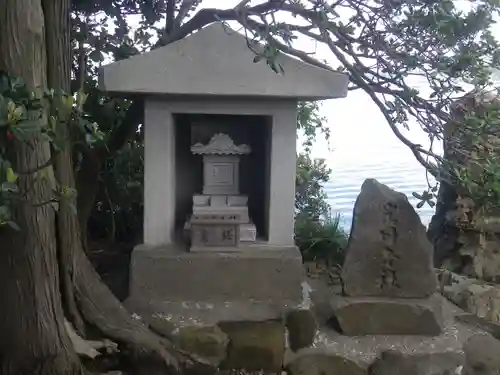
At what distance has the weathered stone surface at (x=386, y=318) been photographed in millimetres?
3426

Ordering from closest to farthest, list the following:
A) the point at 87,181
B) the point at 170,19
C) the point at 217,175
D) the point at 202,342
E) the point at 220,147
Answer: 1. the point at 202,342
2. the point at 220,147
3. the point at 217,175
4. the point at 87,181
5. the point at 170,19

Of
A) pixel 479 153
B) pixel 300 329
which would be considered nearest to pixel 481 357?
pixel 300 329

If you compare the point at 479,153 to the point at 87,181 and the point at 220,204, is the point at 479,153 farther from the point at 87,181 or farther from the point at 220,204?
the point at 87,181

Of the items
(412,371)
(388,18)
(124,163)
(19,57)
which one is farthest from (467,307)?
(19,57)

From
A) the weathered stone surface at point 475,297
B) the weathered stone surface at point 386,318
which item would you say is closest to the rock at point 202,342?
the weathered stone surface at point 386,318

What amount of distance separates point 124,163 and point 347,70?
2.13 meters

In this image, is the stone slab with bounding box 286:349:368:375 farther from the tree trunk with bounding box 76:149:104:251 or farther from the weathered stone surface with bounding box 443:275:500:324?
the tree trunk with bounding box 76:149:104:251

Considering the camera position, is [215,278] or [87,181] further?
[87,181]

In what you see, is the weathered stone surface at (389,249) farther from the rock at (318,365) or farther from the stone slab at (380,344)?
the rock at (318,365)

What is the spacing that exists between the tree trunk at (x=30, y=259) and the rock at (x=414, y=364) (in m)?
1.60

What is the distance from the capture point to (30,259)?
2.53 m

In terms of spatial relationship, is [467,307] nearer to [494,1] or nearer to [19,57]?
[494,1]

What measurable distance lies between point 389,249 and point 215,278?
1.04 m

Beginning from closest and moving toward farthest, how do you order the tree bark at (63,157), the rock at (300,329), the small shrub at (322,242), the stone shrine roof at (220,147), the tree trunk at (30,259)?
1. the tree trunk at (30,259)
2. the tree bark at (63,157)
3. the rock at (300,329)
4. the stone shrine roof at (220,147)
5. the small shrub at (322,242)
